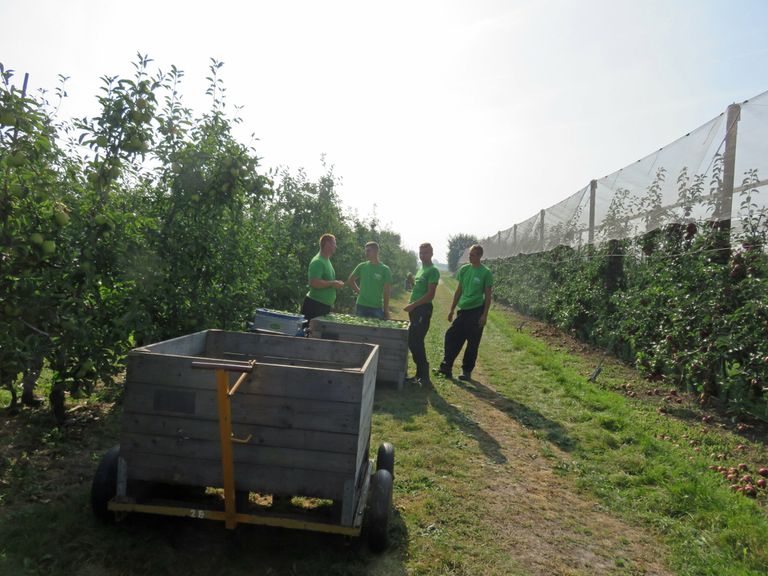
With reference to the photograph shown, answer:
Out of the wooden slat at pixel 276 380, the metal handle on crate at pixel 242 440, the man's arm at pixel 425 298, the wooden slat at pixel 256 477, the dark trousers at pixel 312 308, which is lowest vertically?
the wooden slat at pixel 256 477

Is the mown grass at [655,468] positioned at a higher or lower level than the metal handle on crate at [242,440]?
lower

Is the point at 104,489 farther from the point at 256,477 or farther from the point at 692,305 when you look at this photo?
the point at 692,305

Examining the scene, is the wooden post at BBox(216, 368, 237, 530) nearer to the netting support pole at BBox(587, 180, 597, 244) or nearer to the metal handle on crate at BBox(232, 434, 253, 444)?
the metal handle on crate at BBox(232, 434, 253, 444)

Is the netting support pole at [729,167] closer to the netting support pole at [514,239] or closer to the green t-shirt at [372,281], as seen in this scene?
the green t-shirt at [372,281]

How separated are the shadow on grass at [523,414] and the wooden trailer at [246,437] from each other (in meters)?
3.32

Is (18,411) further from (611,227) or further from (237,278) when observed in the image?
(611,227)

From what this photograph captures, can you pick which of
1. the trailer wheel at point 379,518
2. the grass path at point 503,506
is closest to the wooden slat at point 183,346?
the trailer wheel at point 379,518

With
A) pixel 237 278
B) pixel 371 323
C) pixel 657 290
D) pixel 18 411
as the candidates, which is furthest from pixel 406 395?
pixel 18 411

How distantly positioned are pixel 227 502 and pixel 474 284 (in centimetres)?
561

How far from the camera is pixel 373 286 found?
8227 mm

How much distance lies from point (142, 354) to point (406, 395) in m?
4.57

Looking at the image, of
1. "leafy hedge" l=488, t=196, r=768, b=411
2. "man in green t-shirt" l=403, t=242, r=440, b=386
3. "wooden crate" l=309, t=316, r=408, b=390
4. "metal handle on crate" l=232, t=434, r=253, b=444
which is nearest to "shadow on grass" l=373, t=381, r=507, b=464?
"wooden crate" l=309, t=316, r=408, b=390

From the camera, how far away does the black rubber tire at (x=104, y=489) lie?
2898mm

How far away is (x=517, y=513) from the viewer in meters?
3.77
